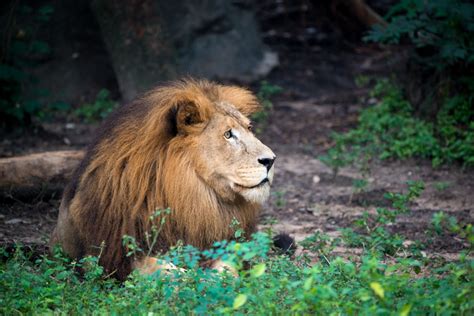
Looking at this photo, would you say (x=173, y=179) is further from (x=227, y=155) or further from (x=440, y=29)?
(x=440, y=29)

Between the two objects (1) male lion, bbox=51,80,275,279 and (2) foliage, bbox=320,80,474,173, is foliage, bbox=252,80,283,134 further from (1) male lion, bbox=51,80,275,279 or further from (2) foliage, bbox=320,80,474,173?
(1) male lion, bbox=51,80,275,279

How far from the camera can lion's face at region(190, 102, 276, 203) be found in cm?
447

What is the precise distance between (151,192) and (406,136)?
457cm

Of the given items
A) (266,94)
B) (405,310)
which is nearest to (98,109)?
(266,94)

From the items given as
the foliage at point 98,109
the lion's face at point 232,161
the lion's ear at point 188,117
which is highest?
the lion's ear at point 188,117

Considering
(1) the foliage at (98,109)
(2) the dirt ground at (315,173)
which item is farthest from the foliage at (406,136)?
(1) the foliage at (98,109)

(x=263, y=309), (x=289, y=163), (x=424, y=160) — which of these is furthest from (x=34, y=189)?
(x=424, y=160)

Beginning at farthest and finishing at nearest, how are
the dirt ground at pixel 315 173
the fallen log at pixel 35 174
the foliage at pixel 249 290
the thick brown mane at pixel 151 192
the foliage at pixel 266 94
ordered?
the foliage at pixel 266 94 < the fallen log at pixel 35 174 < the dirt ground at pixel 315 173 < the thick brown mane at pixel 151 192 < the foliage at pixel 249 290

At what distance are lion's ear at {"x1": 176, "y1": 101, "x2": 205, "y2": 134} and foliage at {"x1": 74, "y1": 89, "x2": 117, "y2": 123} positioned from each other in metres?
5.56

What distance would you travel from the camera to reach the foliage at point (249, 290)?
331 centimetres

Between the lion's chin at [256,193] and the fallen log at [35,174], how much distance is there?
2.55 m

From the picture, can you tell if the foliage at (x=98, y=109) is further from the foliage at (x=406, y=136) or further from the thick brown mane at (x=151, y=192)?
the thick brown mane at (x=151, y=192)

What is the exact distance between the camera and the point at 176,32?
36.3ft

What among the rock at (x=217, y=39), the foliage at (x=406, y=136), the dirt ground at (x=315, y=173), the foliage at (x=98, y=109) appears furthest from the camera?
the rock at (x=217, y=39)
